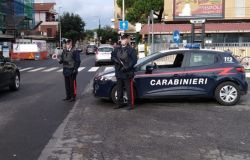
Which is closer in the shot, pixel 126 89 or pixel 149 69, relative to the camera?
pixel 126 89

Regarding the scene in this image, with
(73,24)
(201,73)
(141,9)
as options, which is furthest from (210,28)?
(73,24)

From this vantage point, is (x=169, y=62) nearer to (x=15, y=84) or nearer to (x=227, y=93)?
(x=227, y=93)

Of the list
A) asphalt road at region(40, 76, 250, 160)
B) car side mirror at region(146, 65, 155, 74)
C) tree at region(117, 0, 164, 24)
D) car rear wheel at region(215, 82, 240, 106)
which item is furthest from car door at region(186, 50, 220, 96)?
tree at region(117, 0, 164, 24)

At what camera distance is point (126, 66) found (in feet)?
33.9

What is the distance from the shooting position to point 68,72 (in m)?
12.2

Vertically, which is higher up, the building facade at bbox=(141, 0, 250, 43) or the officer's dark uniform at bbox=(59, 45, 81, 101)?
the building facade at bbox=(141, 0, 250, 43)

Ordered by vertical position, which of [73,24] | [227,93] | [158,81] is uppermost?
[73,24]

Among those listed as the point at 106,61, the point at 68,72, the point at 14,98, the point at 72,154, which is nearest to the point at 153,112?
the point at 68,72

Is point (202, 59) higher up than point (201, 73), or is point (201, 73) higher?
point (202, 59)

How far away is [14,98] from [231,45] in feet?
53.4

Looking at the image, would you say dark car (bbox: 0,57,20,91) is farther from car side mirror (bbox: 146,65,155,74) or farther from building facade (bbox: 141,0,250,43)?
building facade (bbox: 141,0,250,43)

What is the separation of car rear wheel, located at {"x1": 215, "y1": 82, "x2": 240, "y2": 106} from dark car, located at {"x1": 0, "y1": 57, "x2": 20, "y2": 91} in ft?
20.7

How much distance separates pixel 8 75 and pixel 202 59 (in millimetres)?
6228

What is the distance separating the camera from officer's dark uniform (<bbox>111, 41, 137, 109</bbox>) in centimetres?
1038
